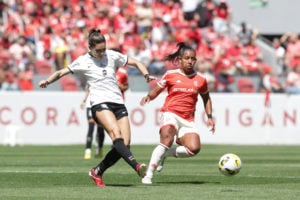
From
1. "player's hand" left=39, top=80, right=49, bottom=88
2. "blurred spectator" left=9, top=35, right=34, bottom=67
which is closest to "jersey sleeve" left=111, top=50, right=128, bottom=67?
"player's hand" left=39, top=80, right=49, bottom=88

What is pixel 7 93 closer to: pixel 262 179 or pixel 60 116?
pixel 60 116

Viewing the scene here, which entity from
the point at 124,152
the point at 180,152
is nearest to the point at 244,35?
the point at 180,152

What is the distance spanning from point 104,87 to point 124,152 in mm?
1160

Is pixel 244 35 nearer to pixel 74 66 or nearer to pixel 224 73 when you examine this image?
pixel 224 73

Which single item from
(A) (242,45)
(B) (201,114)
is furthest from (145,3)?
(B) (201,114)

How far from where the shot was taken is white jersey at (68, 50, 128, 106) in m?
16.3

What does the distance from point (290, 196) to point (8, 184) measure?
443cm

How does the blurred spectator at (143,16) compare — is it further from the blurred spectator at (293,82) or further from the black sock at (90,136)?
the black sock at (90,136)

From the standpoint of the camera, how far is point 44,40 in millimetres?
35000

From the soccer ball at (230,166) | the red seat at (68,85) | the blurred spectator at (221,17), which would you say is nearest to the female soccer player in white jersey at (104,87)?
the soccer ball at (230,166)

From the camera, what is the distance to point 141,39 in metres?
36.7

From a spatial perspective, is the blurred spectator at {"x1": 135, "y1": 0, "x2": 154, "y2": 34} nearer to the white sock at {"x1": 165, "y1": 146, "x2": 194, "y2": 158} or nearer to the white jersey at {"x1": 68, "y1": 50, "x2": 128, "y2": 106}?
the white sock at {"x1": 165, "y1": 146, "x2": 194, "y2": 158}

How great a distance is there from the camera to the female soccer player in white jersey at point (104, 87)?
1606 cm

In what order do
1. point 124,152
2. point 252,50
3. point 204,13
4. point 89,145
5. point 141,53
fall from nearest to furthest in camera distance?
point 124,152
point 89,145
point 141,53
point 252,50
point 204,13
